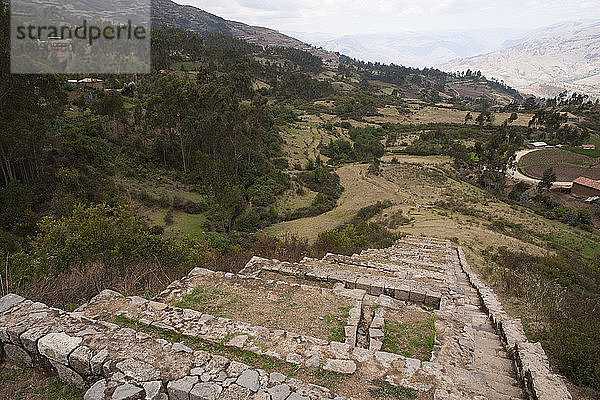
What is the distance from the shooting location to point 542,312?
9.27 meters

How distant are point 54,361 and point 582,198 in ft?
186

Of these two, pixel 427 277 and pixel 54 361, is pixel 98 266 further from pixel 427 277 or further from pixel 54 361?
pixel 427 277

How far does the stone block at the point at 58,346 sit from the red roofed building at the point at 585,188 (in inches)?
2227

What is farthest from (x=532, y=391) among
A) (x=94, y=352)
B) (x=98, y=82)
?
(x=98, y=82)

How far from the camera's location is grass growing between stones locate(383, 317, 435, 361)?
6.02m

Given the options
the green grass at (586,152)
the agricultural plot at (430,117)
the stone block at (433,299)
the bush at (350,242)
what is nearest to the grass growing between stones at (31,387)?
the stone block at (433,299)

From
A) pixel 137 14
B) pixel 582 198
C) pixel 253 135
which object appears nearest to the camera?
pixel 253 135

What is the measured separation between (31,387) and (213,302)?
3.40 meters

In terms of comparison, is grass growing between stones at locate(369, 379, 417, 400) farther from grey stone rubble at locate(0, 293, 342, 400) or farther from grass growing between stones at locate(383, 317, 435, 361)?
grass growing between stones at locate(383, 317, 435, 361)

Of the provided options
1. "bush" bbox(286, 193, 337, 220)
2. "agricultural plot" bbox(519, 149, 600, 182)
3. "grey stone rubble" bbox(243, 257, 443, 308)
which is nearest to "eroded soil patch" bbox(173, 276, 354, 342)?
"grey stone rubble" bbox(243, 257, 443, 308)

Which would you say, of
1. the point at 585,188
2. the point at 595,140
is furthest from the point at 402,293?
the point at 595,140

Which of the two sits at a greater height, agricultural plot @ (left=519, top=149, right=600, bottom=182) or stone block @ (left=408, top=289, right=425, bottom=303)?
agricultural plot @ (left=519, top=149, right=600, bottom=182)

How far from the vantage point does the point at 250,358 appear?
16.6ft

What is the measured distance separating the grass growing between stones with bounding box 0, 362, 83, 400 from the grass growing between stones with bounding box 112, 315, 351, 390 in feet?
4.29
